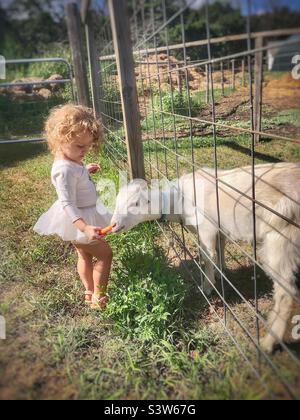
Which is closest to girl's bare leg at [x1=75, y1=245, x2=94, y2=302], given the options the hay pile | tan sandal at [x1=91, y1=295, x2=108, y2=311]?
tan sandal at [x1=91, y1=295, x2=108, y2=311]

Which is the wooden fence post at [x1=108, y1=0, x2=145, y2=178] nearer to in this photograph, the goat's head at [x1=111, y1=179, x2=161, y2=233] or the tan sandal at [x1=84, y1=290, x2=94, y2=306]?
the goat's head at [x1=111, y1=179, x2=161, y2=233]

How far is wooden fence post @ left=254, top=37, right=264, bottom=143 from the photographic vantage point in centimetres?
133

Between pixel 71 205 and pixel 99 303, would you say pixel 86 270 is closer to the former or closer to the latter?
pixel 99 303

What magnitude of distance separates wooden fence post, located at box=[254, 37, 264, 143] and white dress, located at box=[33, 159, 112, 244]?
51.7 inches

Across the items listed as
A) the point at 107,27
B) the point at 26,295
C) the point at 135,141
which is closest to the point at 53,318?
the point at 26,295

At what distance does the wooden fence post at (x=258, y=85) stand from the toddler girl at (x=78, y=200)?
1236 mm

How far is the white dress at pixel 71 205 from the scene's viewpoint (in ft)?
8.22

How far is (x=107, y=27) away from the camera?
15.0 ft

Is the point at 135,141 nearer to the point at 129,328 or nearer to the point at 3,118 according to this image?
the point at 129,328

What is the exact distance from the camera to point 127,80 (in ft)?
9.02

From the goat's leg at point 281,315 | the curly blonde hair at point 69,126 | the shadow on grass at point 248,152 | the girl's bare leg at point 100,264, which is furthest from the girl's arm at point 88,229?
the goat's leg at point 281,315

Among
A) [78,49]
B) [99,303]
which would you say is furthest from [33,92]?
[99,303]

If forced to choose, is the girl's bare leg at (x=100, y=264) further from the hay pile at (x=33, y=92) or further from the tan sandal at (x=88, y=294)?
the hay pile at (x=33, y=92)

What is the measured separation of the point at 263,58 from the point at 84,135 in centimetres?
145
